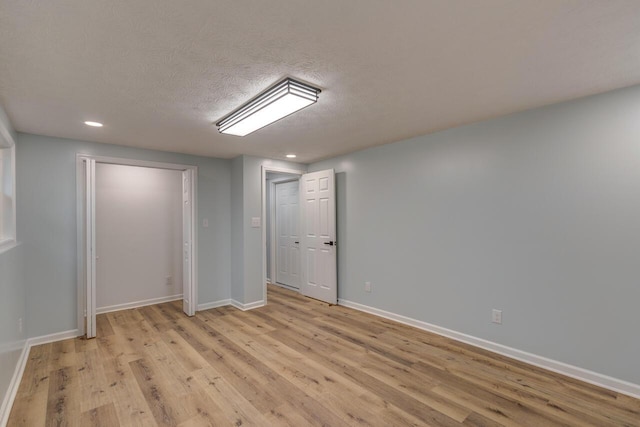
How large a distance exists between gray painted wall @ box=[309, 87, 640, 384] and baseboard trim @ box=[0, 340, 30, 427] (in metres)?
3.56

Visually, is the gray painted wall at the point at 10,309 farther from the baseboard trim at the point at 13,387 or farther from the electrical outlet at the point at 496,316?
the electrical outlet at the point at 496,316

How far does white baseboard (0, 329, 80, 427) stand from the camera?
6.54ft

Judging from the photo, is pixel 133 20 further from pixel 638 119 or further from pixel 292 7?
pixel 638 119

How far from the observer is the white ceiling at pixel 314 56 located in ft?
4.59

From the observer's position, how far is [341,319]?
3938 mm

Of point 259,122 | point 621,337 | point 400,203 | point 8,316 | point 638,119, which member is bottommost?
point 621,337

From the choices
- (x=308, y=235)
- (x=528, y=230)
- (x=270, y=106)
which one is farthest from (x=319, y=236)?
(x=528, y=230)

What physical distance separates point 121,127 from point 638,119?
4.50 meters

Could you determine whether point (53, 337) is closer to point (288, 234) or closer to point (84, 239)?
point (84, 239)

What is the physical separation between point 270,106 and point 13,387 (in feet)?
9.63

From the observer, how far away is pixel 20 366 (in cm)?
262

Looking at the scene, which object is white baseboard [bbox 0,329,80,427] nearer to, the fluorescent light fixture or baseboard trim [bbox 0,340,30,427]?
baseboard trim [bbox 0,340,30,427]

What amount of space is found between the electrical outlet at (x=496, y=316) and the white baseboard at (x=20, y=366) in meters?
3.90

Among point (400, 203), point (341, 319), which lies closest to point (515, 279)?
point (400, 203)
